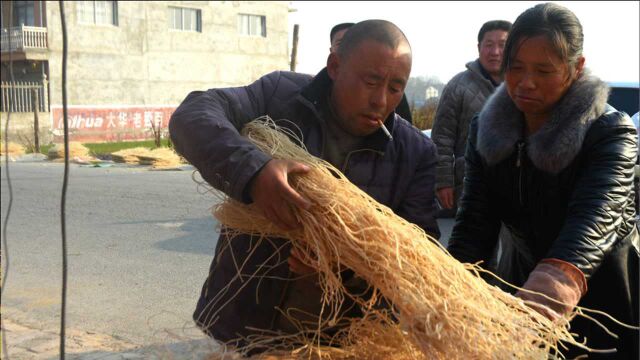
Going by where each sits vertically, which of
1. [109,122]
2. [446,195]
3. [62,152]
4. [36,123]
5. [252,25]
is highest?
[252,25]

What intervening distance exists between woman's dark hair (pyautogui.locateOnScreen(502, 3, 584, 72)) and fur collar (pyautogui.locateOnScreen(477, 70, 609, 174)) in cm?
10

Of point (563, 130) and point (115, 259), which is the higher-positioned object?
point (563, 130)

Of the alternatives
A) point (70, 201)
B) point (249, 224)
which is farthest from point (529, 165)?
point (70, 201)

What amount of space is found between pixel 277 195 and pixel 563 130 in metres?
0.89

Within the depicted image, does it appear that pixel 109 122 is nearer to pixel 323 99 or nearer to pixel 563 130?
pixel 323 99

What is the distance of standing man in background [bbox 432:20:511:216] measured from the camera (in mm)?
4859

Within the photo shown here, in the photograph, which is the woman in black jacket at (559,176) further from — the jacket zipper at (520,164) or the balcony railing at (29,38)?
the balcony railing at (29,38)

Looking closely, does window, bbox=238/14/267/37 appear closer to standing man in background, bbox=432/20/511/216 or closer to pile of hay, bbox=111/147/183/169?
pile of hay, bbox=111/147/183/169

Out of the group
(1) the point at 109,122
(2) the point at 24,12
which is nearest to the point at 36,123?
(1) the point at 109,122

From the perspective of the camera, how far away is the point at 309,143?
86.3 inches

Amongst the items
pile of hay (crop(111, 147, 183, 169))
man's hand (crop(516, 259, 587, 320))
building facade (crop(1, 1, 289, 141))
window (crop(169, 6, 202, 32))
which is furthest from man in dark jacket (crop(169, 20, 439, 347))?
window (crop(169, 6, 202, 32))

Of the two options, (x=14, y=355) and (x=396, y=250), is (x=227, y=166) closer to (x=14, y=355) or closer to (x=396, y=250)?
(x=396, y=250)

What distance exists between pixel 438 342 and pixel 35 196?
10.1 m

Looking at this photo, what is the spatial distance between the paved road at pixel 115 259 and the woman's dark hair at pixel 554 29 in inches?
51.8
